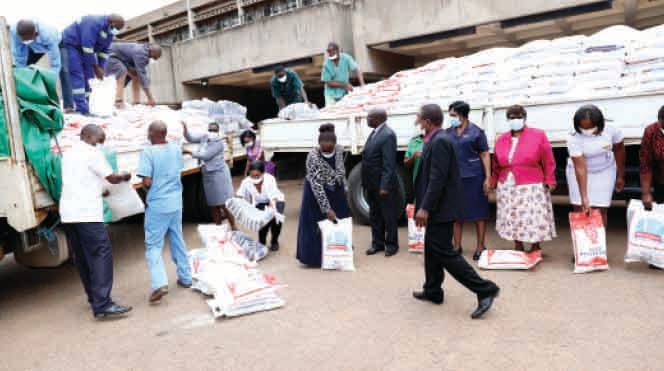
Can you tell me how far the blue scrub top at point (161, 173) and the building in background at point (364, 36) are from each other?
335 inches

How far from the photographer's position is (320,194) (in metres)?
4.79

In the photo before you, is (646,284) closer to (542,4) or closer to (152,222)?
(152,222)

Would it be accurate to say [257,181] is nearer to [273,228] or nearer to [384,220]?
[273,228]

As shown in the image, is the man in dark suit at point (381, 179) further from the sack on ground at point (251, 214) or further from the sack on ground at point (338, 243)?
the sack on ground at point (251, 214)

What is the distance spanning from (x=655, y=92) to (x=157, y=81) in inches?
650

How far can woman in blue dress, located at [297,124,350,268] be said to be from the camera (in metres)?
4.81

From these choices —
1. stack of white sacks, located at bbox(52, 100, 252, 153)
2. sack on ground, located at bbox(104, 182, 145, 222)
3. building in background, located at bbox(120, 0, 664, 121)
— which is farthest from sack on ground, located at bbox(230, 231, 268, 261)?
building in background, located at bbox(120, 0, 664, 121)

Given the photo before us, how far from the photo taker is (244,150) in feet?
28.0

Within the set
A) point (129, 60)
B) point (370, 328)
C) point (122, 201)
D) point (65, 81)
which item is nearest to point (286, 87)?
point (129, 60)

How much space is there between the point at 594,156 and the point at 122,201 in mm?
3974

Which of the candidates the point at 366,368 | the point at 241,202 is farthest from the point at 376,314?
the point at 241,202

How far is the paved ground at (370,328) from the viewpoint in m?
2.95

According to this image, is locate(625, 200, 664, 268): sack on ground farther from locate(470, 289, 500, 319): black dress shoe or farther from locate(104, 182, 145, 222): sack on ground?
locate(104, 182, 145, 222): sack on ground

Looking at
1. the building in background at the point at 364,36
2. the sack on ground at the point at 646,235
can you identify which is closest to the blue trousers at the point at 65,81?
the sack on ground at the point at 646,235
